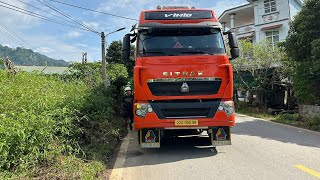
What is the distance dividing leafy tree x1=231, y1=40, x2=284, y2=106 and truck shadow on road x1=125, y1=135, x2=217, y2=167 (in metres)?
13.4

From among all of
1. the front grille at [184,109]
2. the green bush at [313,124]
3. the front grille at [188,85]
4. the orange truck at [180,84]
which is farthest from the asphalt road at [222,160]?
the green bush at [313,124]

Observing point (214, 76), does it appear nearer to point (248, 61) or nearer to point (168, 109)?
point (168, 109)

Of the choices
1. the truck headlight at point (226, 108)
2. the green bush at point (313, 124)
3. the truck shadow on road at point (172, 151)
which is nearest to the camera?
the truck shadow on road at point (172, 151)

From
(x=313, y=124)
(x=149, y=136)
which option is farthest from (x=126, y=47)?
(x=313, y=124)

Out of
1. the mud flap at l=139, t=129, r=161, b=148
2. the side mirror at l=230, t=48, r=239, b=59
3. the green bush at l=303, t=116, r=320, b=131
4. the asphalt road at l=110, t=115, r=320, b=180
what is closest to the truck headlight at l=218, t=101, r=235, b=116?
the asphalt road at l=110, t=115, r=320, b=180

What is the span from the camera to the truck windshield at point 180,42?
720 cm

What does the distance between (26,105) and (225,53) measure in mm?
4391

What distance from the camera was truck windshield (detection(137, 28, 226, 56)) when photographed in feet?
23.6

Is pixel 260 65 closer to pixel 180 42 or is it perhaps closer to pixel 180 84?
pixel 180 42

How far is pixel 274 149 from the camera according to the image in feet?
25.5

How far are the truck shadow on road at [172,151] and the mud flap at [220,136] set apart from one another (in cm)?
28

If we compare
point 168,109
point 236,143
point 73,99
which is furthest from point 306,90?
point 73,99

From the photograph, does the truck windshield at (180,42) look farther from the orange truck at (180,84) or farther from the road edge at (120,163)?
the road edge at (120,163)

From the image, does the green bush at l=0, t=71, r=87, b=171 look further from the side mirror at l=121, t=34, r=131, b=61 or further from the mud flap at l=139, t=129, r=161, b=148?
the side mirror at l=121, t=34, r=131, b=61
